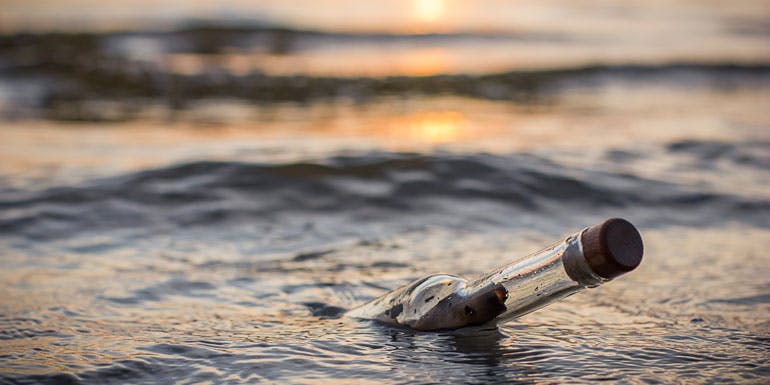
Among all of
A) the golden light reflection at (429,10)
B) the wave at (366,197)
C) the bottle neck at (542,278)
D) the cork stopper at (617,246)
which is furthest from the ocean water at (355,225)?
the golden light reflection at (429,10)

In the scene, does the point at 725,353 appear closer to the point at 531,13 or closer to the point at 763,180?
the point at 763,180

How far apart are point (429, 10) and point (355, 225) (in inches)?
761

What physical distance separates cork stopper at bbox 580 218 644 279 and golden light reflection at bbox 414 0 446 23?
1839 cm

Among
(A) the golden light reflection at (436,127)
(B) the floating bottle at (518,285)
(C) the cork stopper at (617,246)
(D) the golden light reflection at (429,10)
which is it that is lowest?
(B) the floating bottle at (518,285)

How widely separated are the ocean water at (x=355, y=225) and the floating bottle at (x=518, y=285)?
0.06 m

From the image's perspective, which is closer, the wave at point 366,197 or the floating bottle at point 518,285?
the floating bottle at point 518,285

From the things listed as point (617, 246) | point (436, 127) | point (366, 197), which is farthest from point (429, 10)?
point (617, 246)

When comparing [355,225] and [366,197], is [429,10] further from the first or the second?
[355,225]

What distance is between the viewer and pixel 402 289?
2.41 m

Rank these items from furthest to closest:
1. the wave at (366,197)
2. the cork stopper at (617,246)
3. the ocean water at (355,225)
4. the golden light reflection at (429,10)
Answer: the golden light reflection at (429,10), the wave at (366,197), the ocean water at (355,225), the cork stopper at (617,246)

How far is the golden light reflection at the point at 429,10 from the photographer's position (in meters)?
20.5

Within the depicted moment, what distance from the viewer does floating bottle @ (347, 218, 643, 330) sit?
5.82 ft

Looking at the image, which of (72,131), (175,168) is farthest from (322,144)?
(72,131)

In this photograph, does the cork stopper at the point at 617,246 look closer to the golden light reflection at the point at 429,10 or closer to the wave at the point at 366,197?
the wave at the point at 366,197
